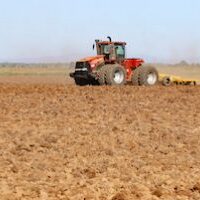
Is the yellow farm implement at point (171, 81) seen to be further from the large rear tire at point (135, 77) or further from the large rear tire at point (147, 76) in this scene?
the large rear tire at point (135, 77)

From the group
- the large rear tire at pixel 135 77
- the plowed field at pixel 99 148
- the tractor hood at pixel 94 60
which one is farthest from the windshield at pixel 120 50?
the plowed field at pixel 99 148

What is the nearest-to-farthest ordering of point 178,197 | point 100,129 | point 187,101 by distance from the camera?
point 178,197 < point 100,129 < point 187,101

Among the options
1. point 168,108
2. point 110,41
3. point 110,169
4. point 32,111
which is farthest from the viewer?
point 110,41

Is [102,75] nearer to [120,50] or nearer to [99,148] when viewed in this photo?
[120,50]

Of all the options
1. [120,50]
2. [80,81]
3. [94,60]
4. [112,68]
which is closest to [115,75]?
[112,68]

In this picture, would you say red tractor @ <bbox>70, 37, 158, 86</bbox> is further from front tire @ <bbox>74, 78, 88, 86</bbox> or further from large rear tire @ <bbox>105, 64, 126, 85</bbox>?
front tire @ <bbox>74, 78, 88, 86</bbox>

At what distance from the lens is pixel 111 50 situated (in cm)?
2527

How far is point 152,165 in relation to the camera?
9.41m

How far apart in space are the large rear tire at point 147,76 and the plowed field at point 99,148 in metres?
6.81

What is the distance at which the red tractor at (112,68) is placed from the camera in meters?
24.7

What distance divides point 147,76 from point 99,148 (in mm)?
15367

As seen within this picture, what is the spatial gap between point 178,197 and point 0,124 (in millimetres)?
6519

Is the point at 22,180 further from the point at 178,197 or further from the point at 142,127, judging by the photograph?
the point at 142,127

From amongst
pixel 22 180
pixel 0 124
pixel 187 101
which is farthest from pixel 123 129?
pixel 187 101
